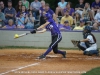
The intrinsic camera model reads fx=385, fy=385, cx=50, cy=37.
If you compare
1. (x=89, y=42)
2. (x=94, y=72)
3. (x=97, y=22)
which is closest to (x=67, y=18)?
(x=97, y=22)

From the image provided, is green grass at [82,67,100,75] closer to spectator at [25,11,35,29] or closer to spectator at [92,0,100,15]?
spectator at [25,11,35,29]

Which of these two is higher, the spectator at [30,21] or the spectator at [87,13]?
the spectator at [87,13]

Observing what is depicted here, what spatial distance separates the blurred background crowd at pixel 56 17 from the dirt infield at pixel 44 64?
11.3ft

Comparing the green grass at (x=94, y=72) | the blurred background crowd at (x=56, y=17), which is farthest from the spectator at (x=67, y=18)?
the green grass at (x=94, y=72)

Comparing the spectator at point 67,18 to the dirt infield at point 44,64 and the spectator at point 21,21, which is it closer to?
the spectator at point 21,21

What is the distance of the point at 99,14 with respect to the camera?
20.5m

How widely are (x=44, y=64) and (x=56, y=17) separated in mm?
7206

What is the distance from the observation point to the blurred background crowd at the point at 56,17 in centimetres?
2058

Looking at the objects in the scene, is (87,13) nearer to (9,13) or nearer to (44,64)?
(9,13)

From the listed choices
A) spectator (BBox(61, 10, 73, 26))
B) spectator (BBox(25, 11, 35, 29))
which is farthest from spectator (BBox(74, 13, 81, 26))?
spectator (BBox(25, 11, 35, 29))

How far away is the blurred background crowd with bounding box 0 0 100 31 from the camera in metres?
20.6

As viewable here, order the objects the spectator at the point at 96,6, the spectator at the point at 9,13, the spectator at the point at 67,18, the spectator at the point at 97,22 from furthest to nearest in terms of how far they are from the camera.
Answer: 1. the spectator at the point at 96,6
2. the spectator at the point at 9,13
3. the spectator at the point at 67,18
4. the spectator at the point at 97,22

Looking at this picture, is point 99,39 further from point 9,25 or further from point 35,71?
point 35,71

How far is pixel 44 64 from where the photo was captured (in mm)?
14156
